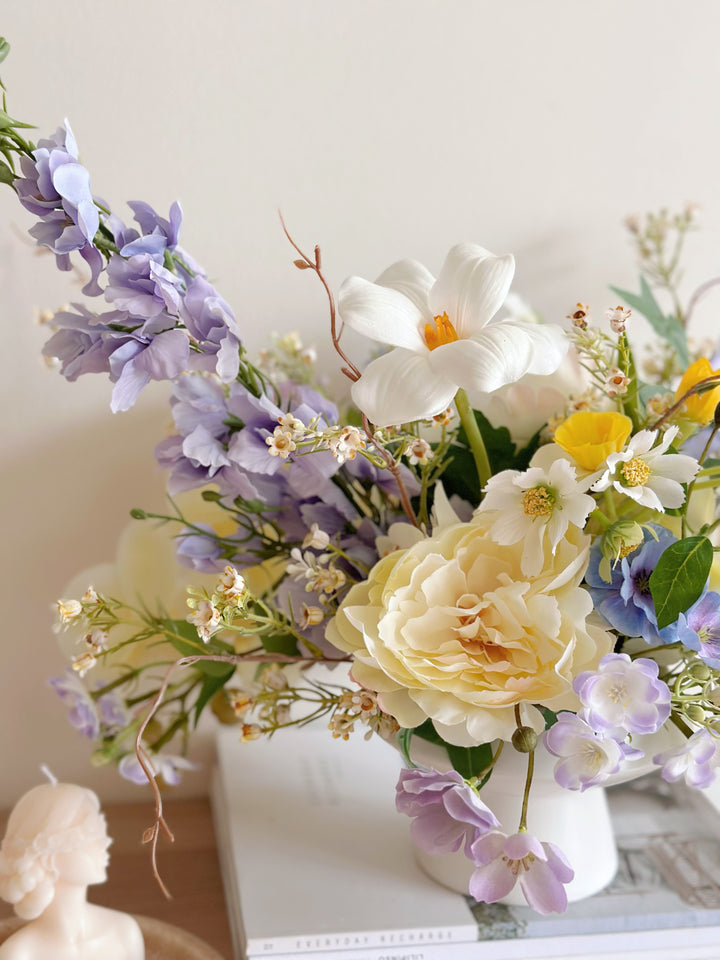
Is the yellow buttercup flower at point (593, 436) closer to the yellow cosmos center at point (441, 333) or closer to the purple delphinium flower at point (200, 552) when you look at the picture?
the yellow cosmos center at point (441, 333)

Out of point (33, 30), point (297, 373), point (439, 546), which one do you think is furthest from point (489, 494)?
point (33, 30)

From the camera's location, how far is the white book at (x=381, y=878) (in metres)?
0.72

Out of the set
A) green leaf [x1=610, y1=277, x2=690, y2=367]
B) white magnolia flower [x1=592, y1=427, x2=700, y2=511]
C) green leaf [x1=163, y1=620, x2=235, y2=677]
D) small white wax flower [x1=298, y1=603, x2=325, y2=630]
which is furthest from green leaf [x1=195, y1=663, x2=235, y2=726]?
green leaf [x1=610, y1=277, x2=690, y2=367]

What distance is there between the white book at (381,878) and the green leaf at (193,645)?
19 centimetres

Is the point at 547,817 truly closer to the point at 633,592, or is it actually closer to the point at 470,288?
the point at 633,592

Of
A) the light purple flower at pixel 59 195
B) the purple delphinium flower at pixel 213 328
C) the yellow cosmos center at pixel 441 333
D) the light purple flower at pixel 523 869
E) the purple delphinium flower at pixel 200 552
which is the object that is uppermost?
the light purple flower at pixel 59 195

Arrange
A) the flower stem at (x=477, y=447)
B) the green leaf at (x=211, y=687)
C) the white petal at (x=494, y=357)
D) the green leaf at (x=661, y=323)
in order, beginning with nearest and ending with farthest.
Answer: the white petal at (x=494, y=357), the flower stem at (x=477, y=447), the green leaf at (x=211, y=687), the green leaf at (x=661, y=323)

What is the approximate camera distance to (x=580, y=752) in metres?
0.57

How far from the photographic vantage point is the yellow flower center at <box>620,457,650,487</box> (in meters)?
0.56

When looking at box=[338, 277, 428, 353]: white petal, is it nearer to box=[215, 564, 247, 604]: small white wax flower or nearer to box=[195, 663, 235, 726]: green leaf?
box=[215, 564, 247, 604]: small white wax flower

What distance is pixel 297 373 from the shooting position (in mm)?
851

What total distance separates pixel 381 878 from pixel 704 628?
38 centimetres

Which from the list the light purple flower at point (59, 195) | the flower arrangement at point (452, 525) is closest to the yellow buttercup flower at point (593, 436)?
the flower arrangement at point (452, 525)

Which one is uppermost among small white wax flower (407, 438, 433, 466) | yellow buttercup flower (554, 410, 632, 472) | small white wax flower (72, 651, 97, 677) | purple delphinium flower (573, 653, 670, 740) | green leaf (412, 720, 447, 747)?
small white wax flower (407, 438, 433, 466)
